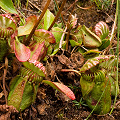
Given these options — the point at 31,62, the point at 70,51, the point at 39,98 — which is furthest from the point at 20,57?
the point at 70,51

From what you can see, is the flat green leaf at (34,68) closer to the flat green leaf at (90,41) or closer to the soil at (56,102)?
the soil at (56,102)

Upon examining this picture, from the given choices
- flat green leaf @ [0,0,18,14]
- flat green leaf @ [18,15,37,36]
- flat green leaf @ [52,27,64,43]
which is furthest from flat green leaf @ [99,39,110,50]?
flat green leaf @ [0,0,18,14]

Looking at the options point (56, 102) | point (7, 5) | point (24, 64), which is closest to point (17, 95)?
point (24, 64)

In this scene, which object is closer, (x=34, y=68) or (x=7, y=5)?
(x=34, y=68)

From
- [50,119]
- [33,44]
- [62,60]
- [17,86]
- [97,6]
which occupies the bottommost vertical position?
[50,119]

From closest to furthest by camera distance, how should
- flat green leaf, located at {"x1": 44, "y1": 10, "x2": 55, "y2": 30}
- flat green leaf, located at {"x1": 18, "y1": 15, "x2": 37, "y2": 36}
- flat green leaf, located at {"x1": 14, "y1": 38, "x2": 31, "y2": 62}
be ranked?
flat green leaf, located at {"x1": 14, "y1": 38, "x2": 31, "y2": 62} < flat green leaf, located at {"x1": 18, "y1": 15, "x2": 37, "y2": 36} < flat green leaf, located at {"x1": 44, "y1": 10, "x2": 55, "y2": 30}

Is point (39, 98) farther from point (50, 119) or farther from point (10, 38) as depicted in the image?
point (10, 38)

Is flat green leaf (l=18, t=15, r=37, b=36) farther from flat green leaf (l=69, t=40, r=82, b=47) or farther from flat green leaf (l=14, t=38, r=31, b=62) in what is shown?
flat green leaf (l=69, t=40, r=82, b=47)

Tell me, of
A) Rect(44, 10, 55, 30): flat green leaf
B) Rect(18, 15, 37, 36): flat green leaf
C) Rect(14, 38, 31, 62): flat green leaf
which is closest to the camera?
Rect(14, 38, 31, 62): flat green leaf

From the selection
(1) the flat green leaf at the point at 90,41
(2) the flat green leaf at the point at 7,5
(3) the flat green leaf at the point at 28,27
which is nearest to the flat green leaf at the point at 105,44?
(1) the flat green leaf at the point at 90,41

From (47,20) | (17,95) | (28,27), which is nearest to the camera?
(17,95)

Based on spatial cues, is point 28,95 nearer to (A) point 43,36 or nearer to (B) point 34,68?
(B) point 34,68
